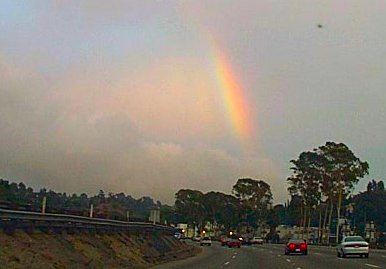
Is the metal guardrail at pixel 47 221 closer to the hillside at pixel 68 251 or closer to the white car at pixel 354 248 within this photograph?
the hillside at pixel 68 251

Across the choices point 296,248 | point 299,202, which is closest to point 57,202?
point 296,248

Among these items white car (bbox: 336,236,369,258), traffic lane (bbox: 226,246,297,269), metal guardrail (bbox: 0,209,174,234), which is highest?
metal guardrail (bbox: 0,209,174,234)

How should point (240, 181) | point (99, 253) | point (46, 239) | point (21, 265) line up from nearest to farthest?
point (21, 265), point (46, 239), point (99, 253), point (240, 181)

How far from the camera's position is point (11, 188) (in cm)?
6131

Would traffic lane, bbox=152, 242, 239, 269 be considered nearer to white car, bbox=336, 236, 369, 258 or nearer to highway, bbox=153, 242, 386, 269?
highway, bbox=153, 242, 386, 269

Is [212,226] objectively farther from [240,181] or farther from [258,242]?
[258,242]

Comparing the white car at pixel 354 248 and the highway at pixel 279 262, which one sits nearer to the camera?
the highway at pixel 279 262

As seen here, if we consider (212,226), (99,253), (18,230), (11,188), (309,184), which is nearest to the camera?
(18,230)

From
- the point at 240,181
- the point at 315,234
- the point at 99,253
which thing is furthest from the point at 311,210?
the point at 99,253

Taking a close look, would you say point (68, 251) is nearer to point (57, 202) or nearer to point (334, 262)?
point (334, 262)

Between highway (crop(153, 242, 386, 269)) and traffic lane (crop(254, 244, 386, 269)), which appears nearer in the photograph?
highway (crop(153, 242, 386, 269))

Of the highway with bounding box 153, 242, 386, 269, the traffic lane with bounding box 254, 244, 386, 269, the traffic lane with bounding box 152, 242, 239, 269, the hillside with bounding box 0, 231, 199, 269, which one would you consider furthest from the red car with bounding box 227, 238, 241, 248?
the hillside with bounding box 0, 231, 199, 269

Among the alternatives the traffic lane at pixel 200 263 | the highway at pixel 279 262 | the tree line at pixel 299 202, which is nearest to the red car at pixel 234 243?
the tree line at pixel 299 202

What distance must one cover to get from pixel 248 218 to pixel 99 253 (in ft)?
361
